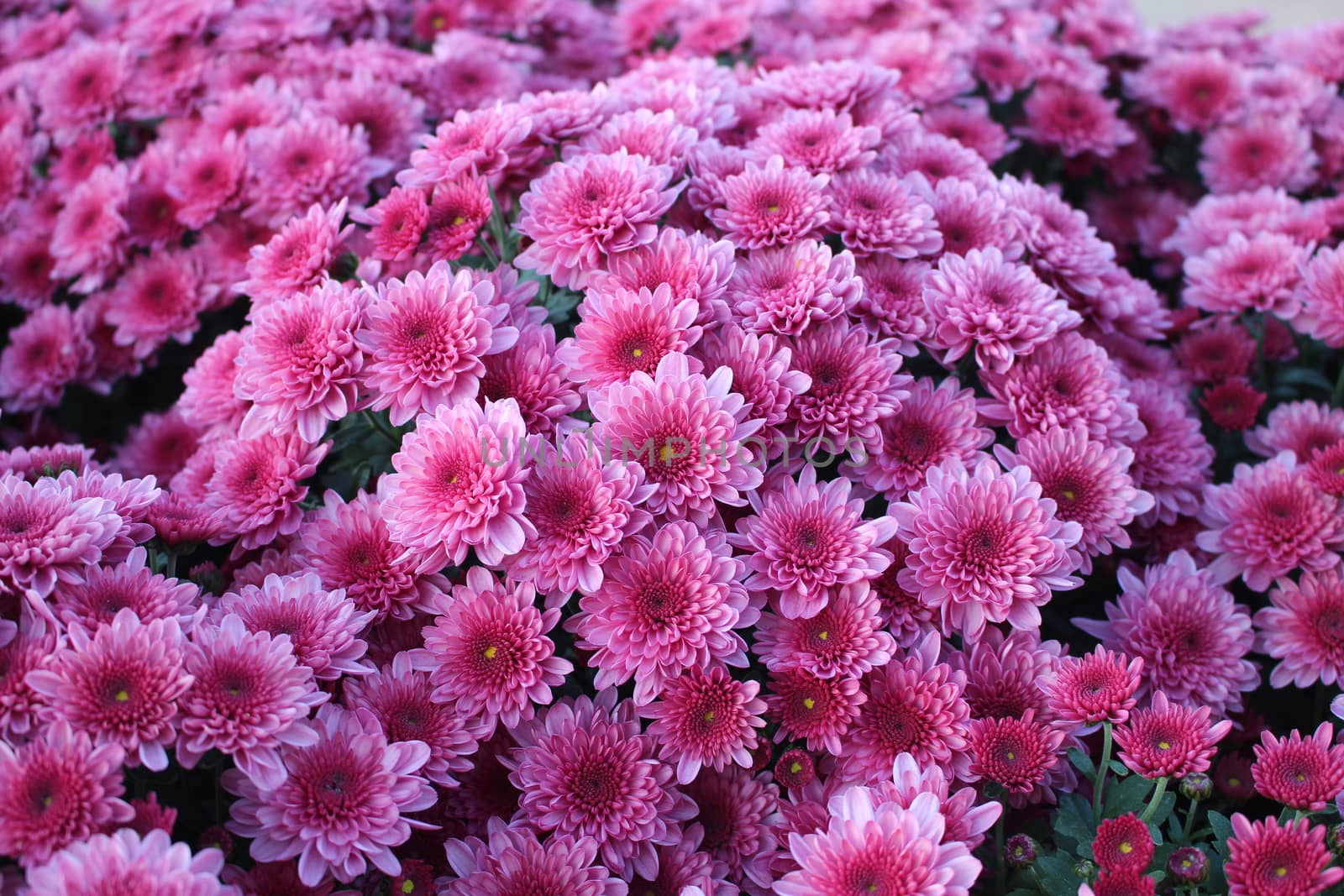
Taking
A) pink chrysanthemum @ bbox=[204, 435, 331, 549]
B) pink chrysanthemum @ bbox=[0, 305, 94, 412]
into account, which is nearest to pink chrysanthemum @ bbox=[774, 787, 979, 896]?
pink chrysanthemum @ bbox=[204, 435, 331, 549]

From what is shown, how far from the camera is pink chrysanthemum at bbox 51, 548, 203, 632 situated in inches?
66.8

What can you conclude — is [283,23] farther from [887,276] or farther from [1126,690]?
[1126,690]

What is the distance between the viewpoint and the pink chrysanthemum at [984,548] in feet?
6.13

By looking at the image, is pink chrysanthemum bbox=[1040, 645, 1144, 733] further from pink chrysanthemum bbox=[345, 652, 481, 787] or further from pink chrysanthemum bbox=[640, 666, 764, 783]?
pink chrysanthemum bbox=[345, 652, 481, 787]

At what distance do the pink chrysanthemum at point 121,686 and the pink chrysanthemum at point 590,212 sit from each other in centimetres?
96

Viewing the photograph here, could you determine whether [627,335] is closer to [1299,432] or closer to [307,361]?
[307,361]

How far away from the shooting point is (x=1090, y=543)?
6.84 feet

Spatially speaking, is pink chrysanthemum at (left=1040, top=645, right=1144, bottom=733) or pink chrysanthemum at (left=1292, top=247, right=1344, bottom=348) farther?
pink chrysanthemum at (left=1292, top=247, right=1344, bottom=348)

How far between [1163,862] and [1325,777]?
0.27 metres

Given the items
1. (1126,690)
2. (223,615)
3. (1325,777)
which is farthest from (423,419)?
(1325,777)

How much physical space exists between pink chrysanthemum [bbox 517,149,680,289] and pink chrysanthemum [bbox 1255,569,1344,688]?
1.41 metres

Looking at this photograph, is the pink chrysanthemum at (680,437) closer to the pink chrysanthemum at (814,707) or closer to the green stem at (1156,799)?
the pink chrysanthemum at (814,707)

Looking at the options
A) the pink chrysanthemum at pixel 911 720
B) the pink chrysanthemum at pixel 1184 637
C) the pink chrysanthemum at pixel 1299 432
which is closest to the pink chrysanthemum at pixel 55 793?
the pink chrysanthemum at pixel 911 720

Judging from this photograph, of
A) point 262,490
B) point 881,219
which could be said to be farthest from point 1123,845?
point 262,490
